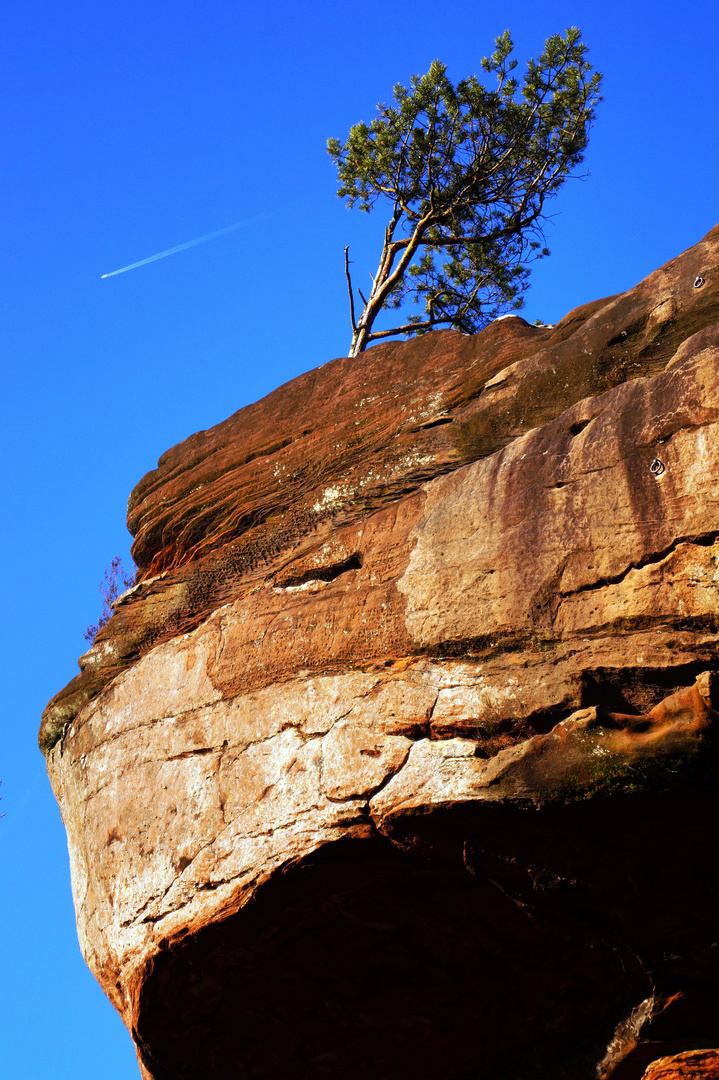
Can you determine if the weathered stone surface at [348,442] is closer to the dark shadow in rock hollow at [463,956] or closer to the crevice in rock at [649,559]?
the crevice in rock at [649,559]

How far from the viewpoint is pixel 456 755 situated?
18.0 ft

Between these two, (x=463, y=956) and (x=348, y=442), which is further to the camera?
(x=348, y=442)

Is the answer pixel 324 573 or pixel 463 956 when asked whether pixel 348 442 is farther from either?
pixel 463 956

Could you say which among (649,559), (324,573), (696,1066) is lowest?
(696,1066)

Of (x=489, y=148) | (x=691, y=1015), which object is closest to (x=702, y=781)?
(x=691, y=1015)

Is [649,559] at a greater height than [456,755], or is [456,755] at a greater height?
[649,559]

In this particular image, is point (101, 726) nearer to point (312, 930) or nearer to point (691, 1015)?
point (312, 930)

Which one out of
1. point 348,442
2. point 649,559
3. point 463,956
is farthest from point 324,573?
point 463,956

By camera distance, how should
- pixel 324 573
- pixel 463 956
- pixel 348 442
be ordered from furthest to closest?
pixel 348 442
pixel 324 573
pixel 463 956

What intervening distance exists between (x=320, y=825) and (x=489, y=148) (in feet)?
41.7

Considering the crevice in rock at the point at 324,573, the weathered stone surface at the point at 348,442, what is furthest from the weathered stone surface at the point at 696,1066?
the crevice in rock at the point at 324,573

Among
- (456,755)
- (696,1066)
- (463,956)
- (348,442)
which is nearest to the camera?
(456,755)

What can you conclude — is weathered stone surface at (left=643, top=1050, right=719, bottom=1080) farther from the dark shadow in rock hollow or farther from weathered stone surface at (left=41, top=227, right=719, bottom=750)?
weathered stone surface at (left=41, top=227, right=719, bottom=750)

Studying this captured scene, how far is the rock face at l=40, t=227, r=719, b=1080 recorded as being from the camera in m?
5.19
